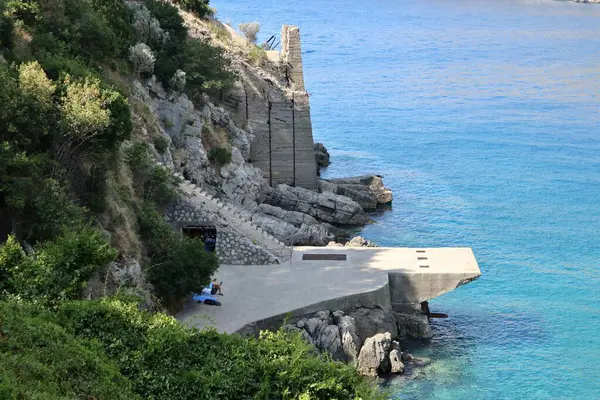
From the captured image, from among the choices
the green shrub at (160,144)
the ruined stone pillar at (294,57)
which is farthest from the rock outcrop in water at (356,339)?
the ruined stone pillar at (294,57)

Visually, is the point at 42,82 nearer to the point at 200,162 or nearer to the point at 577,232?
the point at 200,162

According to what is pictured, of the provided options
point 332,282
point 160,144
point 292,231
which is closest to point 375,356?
point 332,282

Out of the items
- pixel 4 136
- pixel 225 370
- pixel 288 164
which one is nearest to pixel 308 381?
pixel 225 370

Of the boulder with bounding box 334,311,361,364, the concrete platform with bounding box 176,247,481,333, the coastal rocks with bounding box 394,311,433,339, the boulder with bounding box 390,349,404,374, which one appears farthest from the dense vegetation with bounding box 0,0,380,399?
the coastal rocks with bounding box 394,311,433,339

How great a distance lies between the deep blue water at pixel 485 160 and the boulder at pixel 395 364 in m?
0.61

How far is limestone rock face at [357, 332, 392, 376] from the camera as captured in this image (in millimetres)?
35469

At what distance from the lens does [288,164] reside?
5572cm

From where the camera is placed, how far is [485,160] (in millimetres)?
71062

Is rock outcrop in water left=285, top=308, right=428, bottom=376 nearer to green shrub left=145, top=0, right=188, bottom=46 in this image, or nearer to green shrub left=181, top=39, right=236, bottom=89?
green shrub left=181, top=39, right=236, bottom=89

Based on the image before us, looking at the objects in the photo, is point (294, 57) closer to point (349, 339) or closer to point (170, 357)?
point (349, 339)

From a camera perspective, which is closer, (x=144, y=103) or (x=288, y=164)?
(x=144, y=103)

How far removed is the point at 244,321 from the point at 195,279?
2207mm

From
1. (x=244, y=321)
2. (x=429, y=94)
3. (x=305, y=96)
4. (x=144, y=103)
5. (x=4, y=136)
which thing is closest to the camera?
(x=4, y=136)

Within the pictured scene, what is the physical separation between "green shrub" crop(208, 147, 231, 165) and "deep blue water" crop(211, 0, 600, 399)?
9.24 metres
